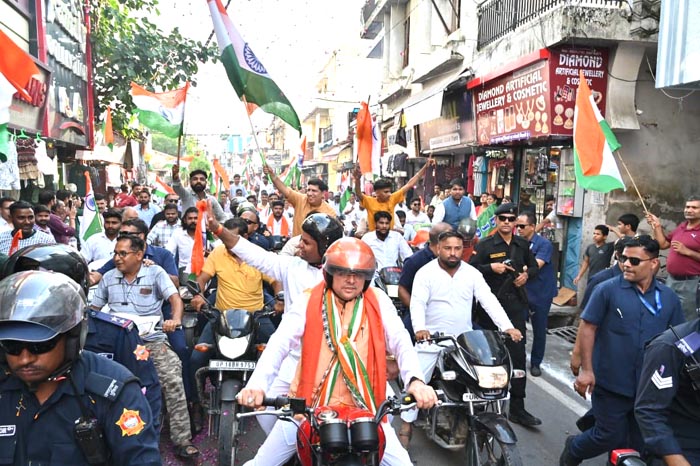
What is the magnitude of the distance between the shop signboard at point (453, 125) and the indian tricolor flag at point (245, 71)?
9.32 meters

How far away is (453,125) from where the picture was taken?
16203 millimetres

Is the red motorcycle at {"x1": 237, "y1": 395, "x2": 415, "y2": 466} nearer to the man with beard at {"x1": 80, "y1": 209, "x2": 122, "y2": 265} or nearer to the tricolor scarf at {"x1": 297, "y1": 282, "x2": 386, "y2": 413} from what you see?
the tricolor scarf at {"x1": 297, "y1": 282, "x2": 386, "y2": 413}

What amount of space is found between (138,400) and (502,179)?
12.9 meters

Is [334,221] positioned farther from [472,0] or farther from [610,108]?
[472,0]

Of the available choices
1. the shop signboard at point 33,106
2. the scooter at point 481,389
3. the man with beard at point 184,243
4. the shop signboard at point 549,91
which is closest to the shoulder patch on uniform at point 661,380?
the scooter at point 481,389

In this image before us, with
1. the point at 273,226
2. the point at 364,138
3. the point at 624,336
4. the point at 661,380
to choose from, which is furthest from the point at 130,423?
the point at 364,138

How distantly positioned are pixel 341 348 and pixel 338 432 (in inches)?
21.1

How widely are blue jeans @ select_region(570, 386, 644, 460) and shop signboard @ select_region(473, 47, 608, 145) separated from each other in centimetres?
757

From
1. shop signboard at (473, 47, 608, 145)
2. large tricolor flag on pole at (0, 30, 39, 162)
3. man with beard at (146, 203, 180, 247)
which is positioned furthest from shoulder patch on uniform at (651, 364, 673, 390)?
shop signboard at (473, 47, 608, 145)

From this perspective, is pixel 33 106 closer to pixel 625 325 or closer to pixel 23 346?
pixel 23 346

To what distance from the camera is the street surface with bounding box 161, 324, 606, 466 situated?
15.4 ft

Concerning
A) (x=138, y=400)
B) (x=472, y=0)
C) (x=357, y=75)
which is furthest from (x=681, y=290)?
(x=357, y=75)

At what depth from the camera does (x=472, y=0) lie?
598 inches

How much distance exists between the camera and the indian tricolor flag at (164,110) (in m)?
8.35
